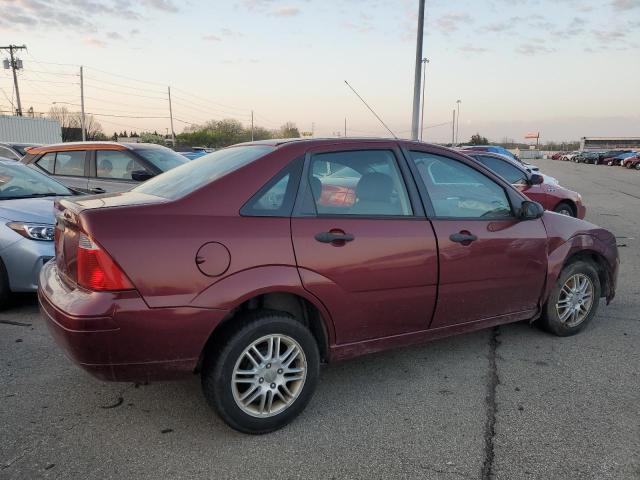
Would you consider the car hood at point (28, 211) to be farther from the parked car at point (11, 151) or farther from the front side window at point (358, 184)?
the parked car at point (11, 151)

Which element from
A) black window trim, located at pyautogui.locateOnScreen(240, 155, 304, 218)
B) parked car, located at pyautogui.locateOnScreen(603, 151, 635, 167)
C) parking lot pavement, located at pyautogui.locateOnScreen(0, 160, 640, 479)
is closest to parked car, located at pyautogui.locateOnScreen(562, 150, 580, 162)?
parked car, located at pyautogui.locateOnScreen(603, 151, 635, 167)

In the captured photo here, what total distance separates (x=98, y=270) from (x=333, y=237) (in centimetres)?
128

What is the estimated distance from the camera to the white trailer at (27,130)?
115ft

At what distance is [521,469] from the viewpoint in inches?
105

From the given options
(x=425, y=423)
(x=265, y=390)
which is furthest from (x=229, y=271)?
(x=425, y=423)

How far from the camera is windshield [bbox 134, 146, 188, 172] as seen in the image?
26.5ft

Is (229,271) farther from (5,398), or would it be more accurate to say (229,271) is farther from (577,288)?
(577,288)

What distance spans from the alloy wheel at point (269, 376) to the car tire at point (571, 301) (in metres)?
2.43

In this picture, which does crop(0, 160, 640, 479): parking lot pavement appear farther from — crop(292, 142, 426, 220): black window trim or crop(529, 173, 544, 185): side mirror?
crop(529, 173, 544, 185): side mirror

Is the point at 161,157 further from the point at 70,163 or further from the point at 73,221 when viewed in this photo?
the point at 73,221

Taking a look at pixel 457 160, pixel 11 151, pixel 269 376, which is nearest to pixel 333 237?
pixel 269 376

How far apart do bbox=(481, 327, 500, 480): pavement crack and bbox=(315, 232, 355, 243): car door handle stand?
1.36 metres

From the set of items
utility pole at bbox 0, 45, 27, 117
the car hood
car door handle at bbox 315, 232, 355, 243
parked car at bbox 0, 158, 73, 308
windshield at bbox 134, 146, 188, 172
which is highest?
utility pole at bbox 0, 45, 27, 117

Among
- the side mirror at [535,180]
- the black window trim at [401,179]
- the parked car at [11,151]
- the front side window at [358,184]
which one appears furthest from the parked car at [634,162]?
the front side window at [358,184]
